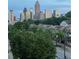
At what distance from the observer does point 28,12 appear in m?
2.58

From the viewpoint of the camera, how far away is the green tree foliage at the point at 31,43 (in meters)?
2.56

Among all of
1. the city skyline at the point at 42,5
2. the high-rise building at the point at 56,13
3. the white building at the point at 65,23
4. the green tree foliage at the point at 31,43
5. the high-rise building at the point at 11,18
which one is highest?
the city skyline at the point at 42,5

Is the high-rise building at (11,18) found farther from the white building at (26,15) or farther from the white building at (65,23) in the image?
the white building at (65,23)

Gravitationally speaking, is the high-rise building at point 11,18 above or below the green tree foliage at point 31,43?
above

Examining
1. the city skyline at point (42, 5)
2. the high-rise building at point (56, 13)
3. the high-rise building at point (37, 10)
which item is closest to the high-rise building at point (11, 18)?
the city skyline at point (42, 5)

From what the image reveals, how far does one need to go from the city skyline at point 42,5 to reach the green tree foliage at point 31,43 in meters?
0.18

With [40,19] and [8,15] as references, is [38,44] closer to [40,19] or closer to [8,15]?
[40,19]

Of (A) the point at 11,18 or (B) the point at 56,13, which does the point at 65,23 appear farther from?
(A) the point at 11,18

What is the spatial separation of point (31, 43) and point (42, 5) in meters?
0.45

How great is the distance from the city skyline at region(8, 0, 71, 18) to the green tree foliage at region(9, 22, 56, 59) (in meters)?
0.18

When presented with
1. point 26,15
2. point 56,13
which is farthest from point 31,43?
point 56,13

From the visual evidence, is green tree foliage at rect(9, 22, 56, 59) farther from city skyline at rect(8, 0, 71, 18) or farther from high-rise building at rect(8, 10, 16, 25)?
city skyline at rect(8, 0, 71, 18)
